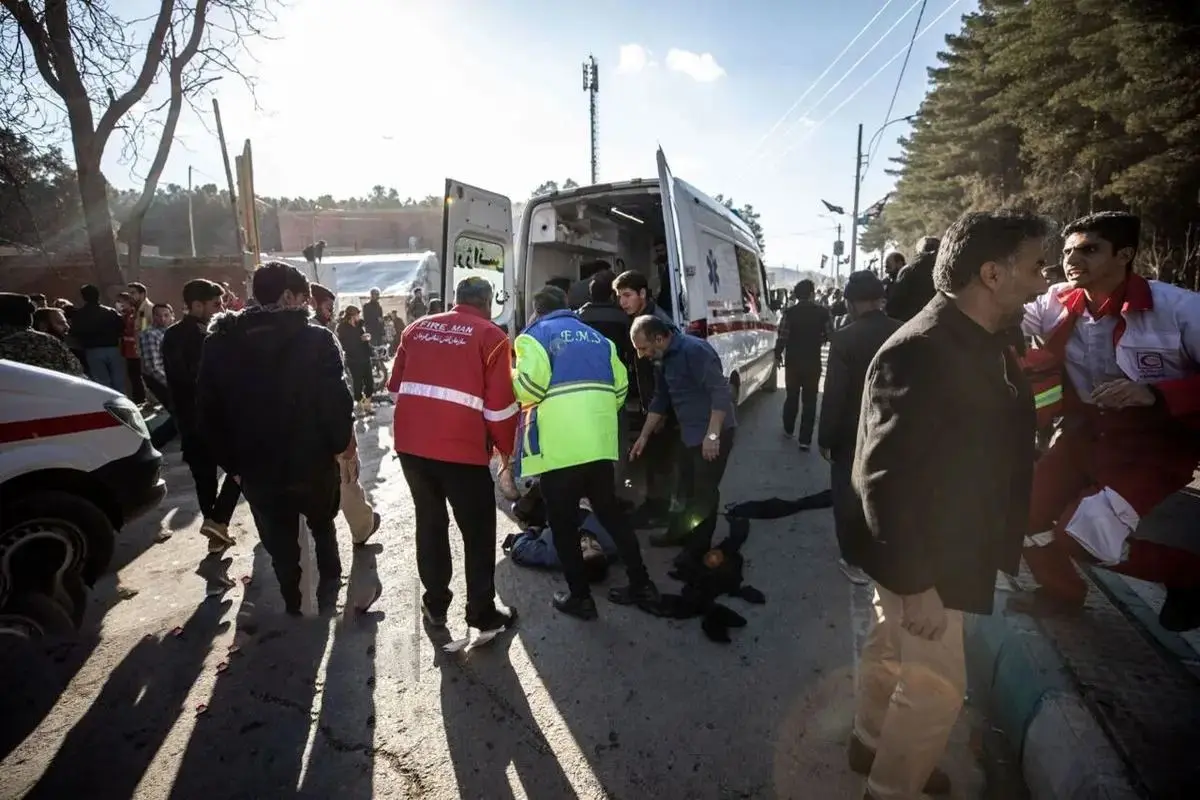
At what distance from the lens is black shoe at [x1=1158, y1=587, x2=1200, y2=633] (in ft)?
7.98

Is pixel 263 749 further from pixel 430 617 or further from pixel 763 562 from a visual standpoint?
pixel 763 562

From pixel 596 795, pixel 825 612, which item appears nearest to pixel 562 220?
pixel 825 612

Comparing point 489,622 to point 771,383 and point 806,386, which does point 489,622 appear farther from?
point 771,383

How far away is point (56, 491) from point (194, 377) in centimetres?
105

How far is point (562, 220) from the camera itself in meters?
6.54

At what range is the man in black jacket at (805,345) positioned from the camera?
6.75 meters

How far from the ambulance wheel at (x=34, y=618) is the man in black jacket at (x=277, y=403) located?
3.79 feet

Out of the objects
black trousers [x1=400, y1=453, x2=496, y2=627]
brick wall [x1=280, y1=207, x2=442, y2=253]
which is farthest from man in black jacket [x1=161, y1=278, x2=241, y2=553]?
brick wall [x1=280, y1=207, x2=442, y2=253]

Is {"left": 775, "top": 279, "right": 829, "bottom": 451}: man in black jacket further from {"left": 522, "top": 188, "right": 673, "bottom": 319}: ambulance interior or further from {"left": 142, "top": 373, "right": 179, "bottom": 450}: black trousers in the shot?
{"left": 142, "top": 373, "right": 179, "bottom": 450}: black trousers

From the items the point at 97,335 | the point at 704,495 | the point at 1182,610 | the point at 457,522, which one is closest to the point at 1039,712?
the point at 1182,610

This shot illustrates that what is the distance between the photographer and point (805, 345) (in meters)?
6.75

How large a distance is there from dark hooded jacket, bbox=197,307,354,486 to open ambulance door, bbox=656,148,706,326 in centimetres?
266

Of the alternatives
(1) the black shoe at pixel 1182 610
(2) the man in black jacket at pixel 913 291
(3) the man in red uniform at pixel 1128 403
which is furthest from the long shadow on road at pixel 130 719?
(2) the man in black jacket at pixel 913 291

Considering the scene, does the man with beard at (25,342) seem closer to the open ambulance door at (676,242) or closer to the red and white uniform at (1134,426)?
the open ambulance door at (676,242)
